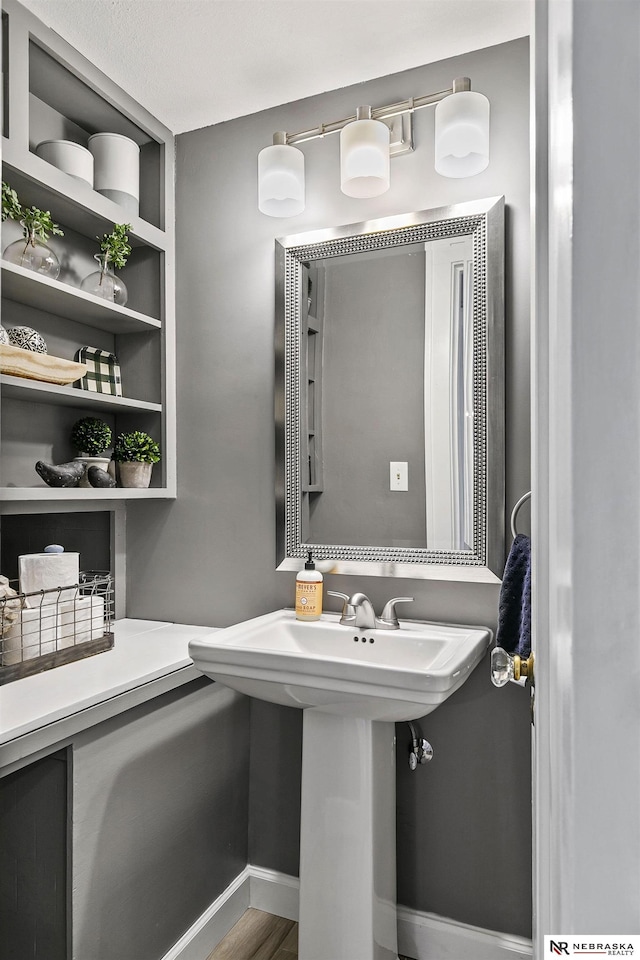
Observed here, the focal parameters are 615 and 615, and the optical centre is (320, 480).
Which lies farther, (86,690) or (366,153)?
(366,153)

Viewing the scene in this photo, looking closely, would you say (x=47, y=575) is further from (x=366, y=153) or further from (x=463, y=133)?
(x=463, y=133)

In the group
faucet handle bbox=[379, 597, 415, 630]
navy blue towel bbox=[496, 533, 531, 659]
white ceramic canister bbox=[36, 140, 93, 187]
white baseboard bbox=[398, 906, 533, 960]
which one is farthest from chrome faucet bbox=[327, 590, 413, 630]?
white ceramic canister bbox=[36, 140, 93, 187]

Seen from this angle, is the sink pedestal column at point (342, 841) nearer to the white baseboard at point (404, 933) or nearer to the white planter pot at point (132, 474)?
the white baseboard at point (404, 933)

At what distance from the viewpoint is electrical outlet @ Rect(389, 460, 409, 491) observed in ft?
5.79

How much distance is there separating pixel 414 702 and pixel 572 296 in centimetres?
113

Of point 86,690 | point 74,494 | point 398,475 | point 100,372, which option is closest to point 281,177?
point 100,372

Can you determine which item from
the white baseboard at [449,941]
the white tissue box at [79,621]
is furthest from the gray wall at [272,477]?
the white tissue box at [79,621]

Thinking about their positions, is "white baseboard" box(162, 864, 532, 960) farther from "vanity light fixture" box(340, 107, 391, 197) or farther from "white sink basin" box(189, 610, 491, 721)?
"vanity light fixture" box(340, 107, 391, 197)

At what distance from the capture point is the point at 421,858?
5.65 feet

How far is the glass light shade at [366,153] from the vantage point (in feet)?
5.47

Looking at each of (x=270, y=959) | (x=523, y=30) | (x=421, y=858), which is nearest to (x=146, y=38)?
(x=523, y=30)

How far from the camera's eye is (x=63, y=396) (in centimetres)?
167

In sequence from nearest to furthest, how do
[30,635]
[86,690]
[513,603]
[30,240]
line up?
1. [513,603]
2. [86,690]
3. [30,635]
4. [30,240]

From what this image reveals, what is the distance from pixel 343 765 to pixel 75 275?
1.62 metres
